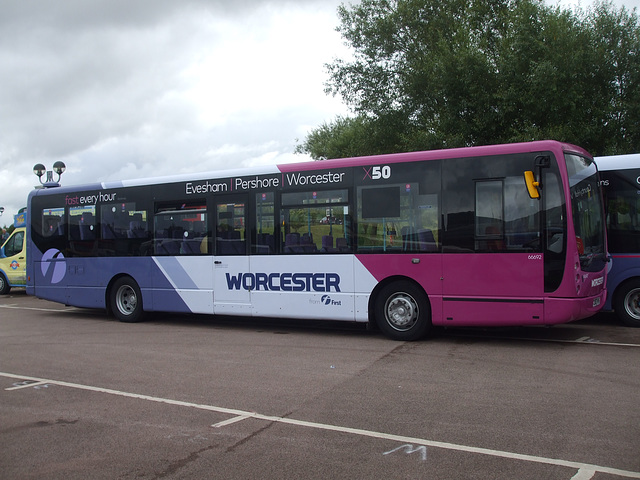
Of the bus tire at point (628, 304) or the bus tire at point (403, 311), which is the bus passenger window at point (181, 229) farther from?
the bus tire at point (628, 304)

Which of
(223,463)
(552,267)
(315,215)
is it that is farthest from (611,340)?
(223,463)

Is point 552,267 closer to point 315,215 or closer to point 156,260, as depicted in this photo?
point 315,215

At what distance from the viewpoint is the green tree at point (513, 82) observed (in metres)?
17.1

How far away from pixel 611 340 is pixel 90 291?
10.9m

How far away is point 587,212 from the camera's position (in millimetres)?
8992

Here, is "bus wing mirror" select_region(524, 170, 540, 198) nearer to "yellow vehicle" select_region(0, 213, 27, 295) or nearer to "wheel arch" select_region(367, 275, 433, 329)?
"wheel arch" select_region(367, 275, 433, 329)

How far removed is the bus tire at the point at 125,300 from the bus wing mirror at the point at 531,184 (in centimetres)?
851

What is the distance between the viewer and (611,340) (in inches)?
366

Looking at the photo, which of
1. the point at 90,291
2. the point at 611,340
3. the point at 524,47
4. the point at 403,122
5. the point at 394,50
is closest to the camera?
the point at 611,340

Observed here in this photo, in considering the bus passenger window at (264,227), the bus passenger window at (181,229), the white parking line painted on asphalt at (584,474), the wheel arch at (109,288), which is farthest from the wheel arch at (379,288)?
the wheel arch at (109,288)

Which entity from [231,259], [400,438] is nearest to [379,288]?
[231,259]

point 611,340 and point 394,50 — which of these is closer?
point 611,340

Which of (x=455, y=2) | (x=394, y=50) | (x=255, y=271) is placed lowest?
(x=255, y=271)

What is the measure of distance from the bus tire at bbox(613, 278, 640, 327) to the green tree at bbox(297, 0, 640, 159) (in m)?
6.93
